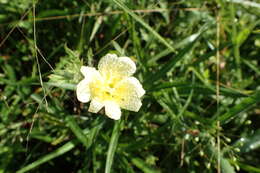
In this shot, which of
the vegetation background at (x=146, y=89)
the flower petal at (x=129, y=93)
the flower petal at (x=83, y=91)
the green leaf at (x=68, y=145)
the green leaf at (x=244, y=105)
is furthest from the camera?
the vegetation background at (x=146, y=89)

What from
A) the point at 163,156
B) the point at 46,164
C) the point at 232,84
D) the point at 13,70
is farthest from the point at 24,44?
the point at 232,84

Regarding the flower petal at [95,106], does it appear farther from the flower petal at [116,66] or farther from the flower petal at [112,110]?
the flower petal at [116,66]

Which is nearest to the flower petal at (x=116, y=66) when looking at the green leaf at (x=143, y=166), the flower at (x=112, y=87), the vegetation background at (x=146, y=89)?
the flower at (x=112, y=87)

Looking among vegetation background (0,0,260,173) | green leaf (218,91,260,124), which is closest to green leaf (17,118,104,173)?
vegetation background (0,0,260,173)

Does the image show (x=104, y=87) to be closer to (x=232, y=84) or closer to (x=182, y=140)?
(x=182, y=140)

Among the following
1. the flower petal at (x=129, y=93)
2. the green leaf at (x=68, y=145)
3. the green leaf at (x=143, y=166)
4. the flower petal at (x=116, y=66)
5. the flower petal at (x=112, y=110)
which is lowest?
the green leaf at (x=143, y=166)

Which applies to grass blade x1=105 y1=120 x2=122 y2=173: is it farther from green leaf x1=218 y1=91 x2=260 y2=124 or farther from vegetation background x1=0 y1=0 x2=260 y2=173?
green leaf x1=218 y1=91 x2=260 y2=124
